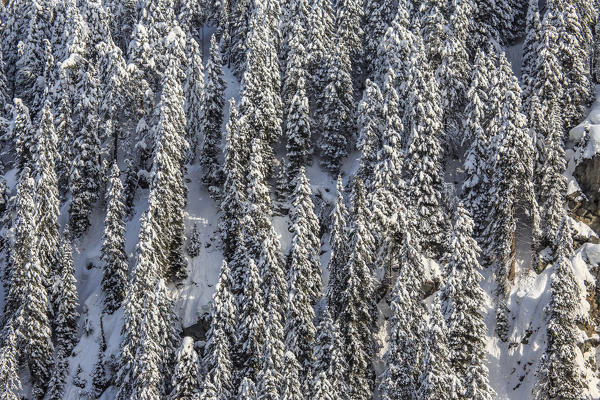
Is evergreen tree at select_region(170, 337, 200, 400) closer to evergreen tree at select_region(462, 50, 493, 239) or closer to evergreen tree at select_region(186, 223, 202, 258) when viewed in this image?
evergreen tree at select_region(186, 223, 202, 258)

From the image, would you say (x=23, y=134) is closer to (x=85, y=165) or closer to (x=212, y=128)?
(x=85, y=165)

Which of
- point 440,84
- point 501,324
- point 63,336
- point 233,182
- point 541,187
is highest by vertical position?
point 440,84

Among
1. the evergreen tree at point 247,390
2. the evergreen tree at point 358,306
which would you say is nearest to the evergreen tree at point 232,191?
the evergreen tree at point 358,306

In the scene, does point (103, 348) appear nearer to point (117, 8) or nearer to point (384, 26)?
point (384, 26)

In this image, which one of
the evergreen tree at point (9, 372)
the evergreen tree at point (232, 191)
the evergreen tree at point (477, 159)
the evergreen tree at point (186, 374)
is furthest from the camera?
the evergreen tree at point (232, 191)

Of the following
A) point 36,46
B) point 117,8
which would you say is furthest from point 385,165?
point 117,8

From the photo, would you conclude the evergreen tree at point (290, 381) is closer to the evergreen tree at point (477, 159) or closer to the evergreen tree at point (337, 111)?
the evergreen tree at point (477, 159)
